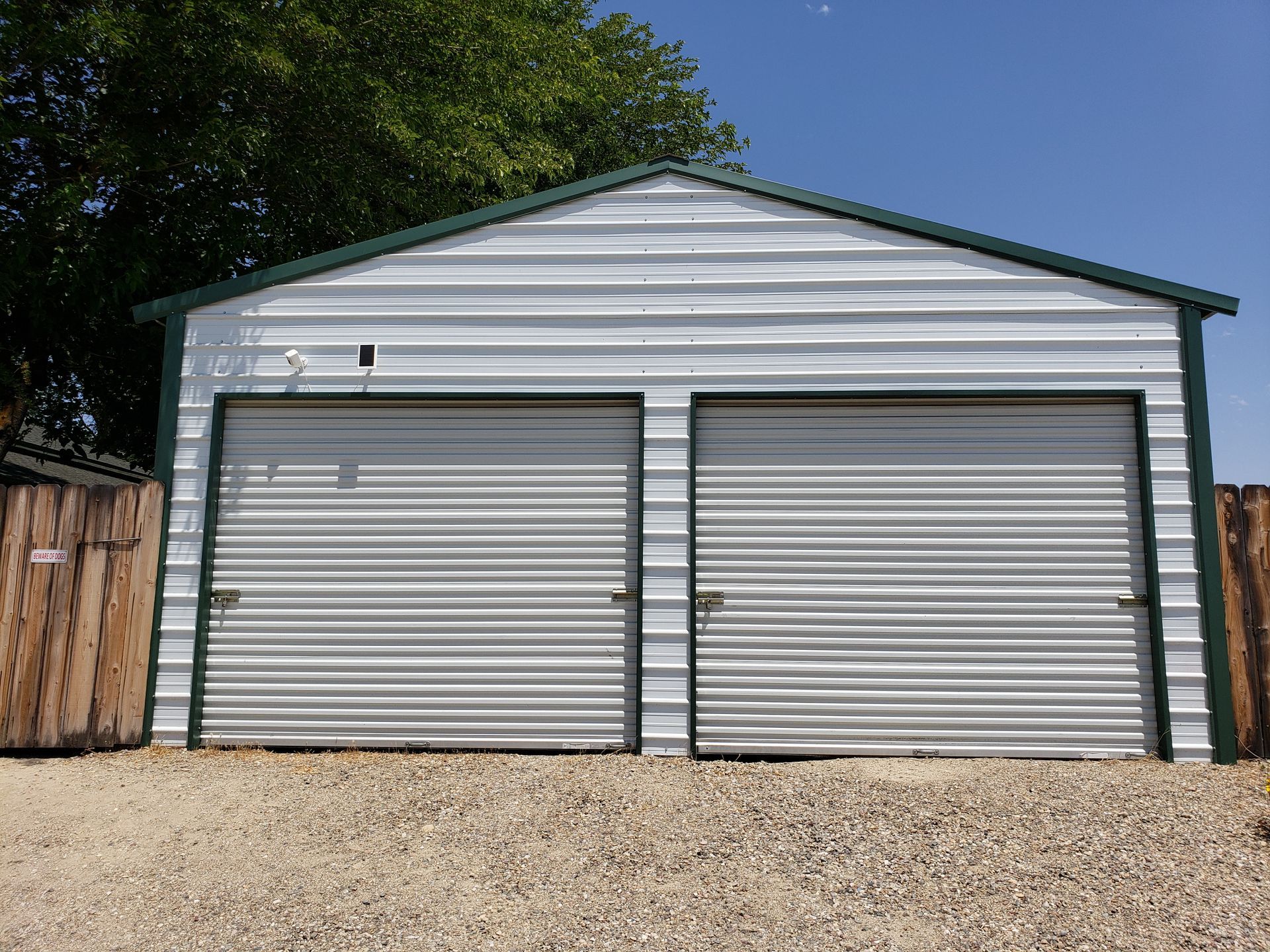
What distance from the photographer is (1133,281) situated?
18.8ft

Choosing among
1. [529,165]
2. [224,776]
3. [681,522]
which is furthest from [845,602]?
[529,165]

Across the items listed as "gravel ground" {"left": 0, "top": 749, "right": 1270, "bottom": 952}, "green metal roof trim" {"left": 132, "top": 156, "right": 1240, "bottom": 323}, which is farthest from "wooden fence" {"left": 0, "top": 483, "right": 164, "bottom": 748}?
"green metal roof trim" {"left": 132, "top": 156, "right": 1240, "bottom": 323}

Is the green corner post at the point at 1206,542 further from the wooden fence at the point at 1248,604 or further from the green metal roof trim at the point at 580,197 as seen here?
the green metal roof trim at the point at 580,197

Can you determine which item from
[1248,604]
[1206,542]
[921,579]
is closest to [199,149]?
[921,579]

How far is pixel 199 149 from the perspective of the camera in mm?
8797

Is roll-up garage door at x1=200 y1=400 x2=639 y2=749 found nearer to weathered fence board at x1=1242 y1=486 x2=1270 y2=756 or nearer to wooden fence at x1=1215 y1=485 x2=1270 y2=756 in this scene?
wooden fence at x1=1215 y1=485 x2=1270 y2=756

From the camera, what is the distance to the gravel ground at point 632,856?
3.25 metres

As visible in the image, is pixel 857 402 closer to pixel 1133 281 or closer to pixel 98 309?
pixel 1133 281

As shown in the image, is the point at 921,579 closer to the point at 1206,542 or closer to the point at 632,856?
the point at 1206,542

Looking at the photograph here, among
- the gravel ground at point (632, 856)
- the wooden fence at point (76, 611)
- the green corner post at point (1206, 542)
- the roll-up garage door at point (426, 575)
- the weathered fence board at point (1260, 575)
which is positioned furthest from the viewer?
the roll-up garage door at point (426, 575)

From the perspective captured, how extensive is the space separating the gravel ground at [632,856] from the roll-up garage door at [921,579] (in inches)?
16.0

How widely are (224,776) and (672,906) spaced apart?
10.7 ft

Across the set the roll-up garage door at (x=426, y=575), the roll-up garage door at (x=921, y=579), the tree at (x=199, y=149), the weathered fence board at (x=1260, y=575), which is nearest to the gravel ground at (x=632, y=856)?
the roll-up garage door at (x=921, y=579)

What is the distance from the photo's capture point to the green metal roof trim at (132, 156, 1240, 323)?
5.87m
